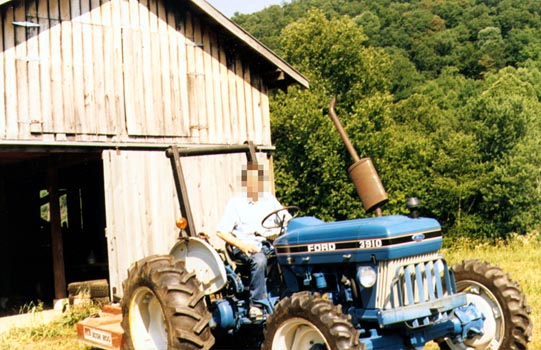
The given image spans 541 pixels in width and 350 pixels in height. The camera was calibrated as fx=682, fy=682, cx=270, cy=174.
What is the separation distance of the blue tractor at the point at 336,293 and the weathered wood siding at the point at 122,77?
4.25 meters

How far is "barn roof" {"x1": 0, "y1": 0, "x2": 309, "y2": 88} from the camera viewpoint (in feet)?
37.2

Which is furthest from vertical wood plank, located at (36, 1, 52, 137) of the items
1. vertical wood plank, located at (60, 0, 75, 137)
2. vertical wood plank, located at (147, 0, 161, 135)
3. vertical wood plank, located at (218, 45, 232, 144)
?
vertical wood plank, located at (218, 45, 232, 144)

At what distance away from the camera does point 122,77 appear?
35.0ft

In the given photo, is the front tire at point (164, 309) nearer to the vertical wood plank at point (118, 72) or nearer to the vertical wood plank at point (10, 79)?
the vertical wood plank at point (10, 79)

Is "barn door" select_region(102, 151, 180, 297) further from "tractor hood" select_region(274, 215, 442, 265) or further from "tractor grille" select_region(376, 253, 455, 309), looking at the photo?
"tractor grille" select_region(376, 253, 455, 309)

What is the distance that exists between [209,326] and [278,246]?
0.86m

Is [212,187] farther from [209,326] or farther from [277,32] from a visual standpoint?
[277,32]

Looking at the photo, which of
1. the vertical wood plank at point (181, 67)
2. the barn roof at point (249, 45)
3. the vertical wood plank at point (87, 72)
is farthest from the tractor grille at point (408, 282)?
the barn roof at point (249, 45)

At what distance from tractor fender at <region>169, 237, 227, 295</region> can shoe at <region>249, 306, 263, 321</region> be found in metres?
0.33

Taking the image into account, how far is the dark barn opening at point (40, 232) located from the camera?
548 inches

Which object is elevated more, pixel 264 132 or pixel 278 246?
pixel 264 132

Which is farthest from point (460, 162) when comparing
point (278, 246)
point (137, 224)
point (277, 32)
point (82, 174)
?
point (278, 246)

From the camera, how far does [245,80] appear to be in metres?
12.1

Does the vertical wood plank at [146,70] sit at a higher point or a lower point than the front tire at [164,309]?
higher
